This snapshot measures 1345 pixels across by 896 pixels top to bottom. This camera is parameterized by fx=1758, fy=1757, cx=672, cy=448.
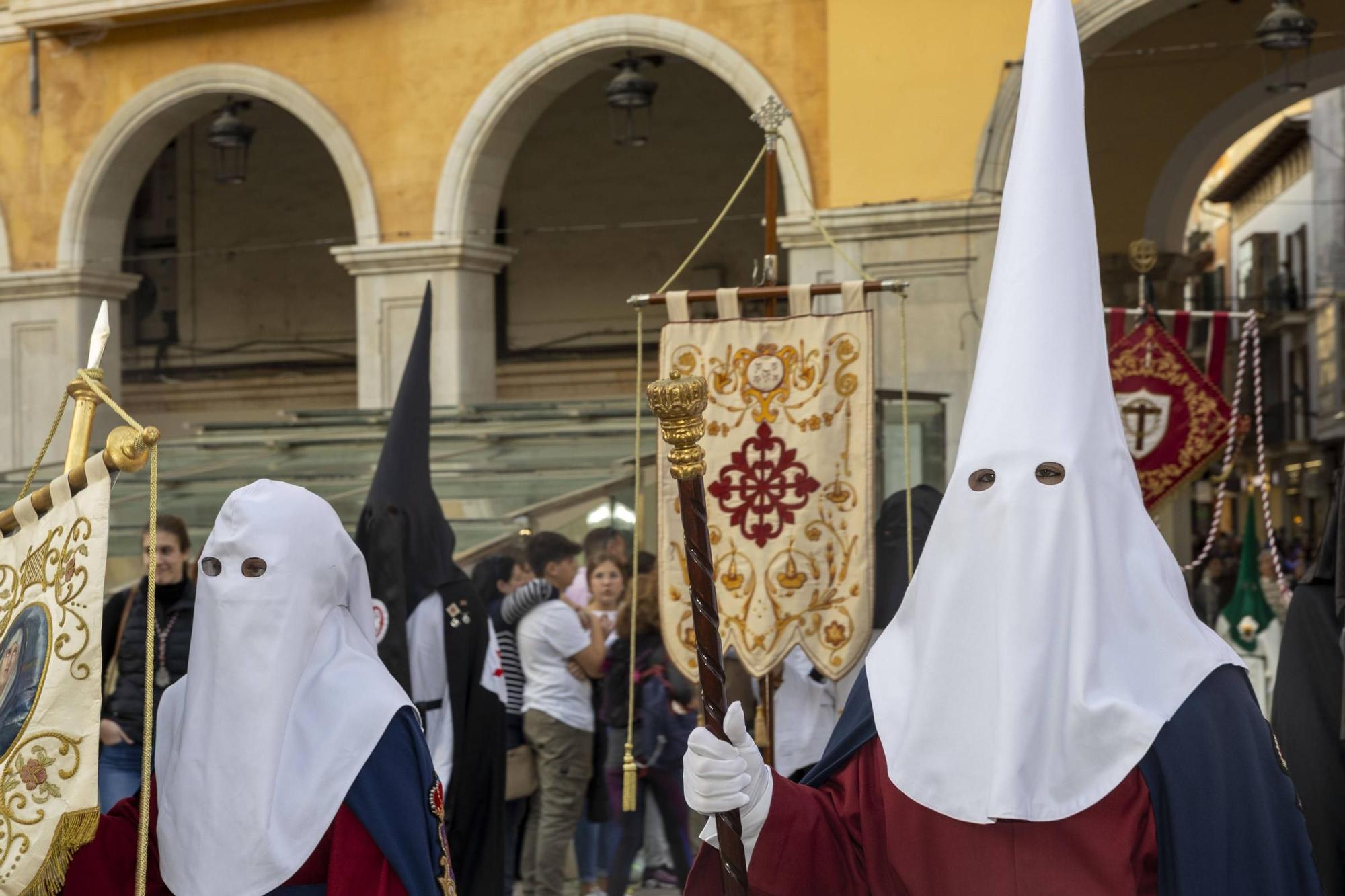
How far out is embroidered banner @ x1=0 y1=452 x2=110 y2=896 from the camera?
3.11m

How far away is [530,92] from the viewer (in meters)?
13.5

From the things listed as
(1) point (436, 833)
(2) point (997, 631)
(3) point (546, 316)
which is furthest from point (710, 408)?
(3) point (546, 316)

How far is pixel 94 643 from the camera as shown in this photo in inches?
125

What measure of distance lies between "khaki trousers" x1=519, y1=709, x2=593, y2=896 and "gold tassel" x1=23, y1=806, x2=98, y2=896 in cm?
396

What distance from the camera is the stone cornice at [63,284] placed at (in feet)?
48.4

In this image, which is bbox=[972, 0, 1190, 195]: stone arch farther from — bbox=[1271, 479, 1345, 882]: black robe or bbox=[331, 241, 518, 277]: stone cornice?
bbox=[1271, 479, 1345, 882]: black robe

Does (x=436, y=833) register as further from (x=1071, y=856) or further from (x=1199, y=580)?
(x=1199, y=580)

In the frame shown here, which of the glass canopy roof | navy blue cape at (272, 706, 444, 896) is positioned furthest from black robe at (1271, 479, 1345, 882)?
the glass canopy roof

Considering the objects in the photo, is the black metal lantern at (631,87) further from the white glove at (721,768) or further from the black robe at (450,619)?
the white glove at (721,768)

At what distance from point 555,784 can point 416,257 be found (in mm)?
7331

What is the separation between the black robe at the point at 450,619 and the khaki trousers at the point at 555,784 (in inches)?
18.7

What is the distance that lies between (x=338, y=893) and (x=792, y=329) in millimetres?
3638

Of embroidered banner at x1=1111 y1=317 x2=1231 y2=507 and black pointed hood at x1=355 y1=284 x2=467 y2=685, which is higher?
embroidered banner at x1=1111 y1=317 x2=1231 y2=507

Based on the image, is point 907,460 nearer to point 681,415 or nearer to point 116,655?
point 116,655
